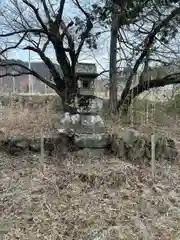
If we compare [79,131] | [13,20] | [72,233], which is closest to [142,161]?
[79,131]

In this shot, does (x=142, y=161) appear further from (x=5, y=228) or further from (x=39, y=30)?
(x=39, y=30)

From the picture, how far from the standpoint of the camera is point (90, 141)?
12.4 feet

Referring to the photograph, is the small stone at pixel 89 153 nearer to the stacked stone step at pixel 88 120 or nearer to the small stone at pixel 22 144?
the stacked stone step at pixel 88 120

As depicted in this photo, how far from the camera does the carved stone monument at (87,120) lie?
149 inches

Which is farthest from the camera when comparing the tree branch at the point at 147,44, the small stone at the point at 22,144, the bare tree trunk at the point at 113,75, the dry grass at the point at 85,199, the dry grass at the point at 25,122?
the bare tree trunk at the point at 113,75

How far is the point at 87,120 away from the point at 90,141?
34cm

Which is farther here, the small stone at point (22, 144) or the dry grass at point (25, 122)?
the dry grass at point (25, 122)

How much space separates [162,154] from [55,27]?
365 cm

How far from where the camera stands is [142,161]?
144 inches

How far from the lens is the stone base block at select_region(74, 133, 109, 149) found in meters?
3.77

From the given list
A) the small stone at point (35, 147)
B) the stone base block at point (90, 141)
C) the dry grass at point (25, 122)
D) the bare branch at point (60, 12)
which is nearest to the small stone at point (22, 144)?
the small stone at point (35, 147)

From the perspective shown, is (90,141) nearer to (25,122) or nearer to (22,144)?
(22,144)

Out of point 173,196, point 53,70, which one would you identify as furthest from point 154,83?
point 173,196

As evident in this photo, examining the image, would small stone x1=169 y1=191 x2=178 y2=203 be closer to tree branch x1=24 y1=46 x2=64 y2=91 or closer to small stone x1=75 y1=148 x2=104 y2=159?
small stone x1=75 y1=148 x2=104 y2=159
